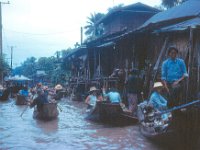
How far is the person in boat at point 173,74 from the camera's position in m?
7.86

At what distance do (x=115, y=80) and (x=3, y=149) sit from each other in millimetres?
8390

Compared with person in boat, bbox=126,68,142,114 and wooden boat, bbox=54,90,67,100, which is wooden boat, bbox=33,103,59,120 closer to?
person in boat, bbox=126,68,142,114

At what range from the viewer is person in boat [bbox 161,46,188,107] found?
7859 millimetres

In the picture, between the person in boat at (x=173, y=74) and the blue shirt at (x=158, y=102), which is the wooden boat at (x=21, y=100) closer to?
the blue shirt at (x=158, y=102)

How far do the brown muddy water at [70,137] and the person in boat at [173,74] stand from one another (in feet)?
4.32

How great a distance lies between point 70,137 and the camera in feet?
31.5

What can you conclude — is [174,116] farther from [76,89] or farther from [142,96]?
[76,89]

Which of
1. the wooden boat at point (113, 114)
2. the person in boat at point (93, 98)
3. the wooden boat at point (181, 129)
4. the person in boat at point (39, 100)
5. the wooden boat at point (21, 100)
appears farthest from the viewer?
the wooden boat at point (21, 100)

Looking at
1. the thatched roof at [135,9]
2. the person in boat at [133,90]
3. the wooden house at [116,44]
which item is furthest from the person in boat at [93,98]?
the thatched roof at [135,9]

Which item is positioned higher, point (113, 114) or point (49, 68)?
point (49, 68)

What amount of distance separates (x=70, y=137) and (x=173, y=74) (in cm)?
355

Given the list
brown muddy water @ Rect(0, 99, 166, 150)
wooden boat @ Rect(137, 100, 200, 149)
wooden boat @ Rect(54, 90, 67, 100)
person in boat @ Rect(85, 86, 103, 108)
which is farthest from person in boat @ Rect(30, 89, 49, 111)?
wooden boat @ Rect(54, 90, 67, 100)

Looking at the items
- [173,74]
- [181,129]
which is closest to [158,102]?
[173,74]

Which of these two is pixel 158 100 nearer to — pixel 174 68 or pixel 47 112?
pixel 174 68
